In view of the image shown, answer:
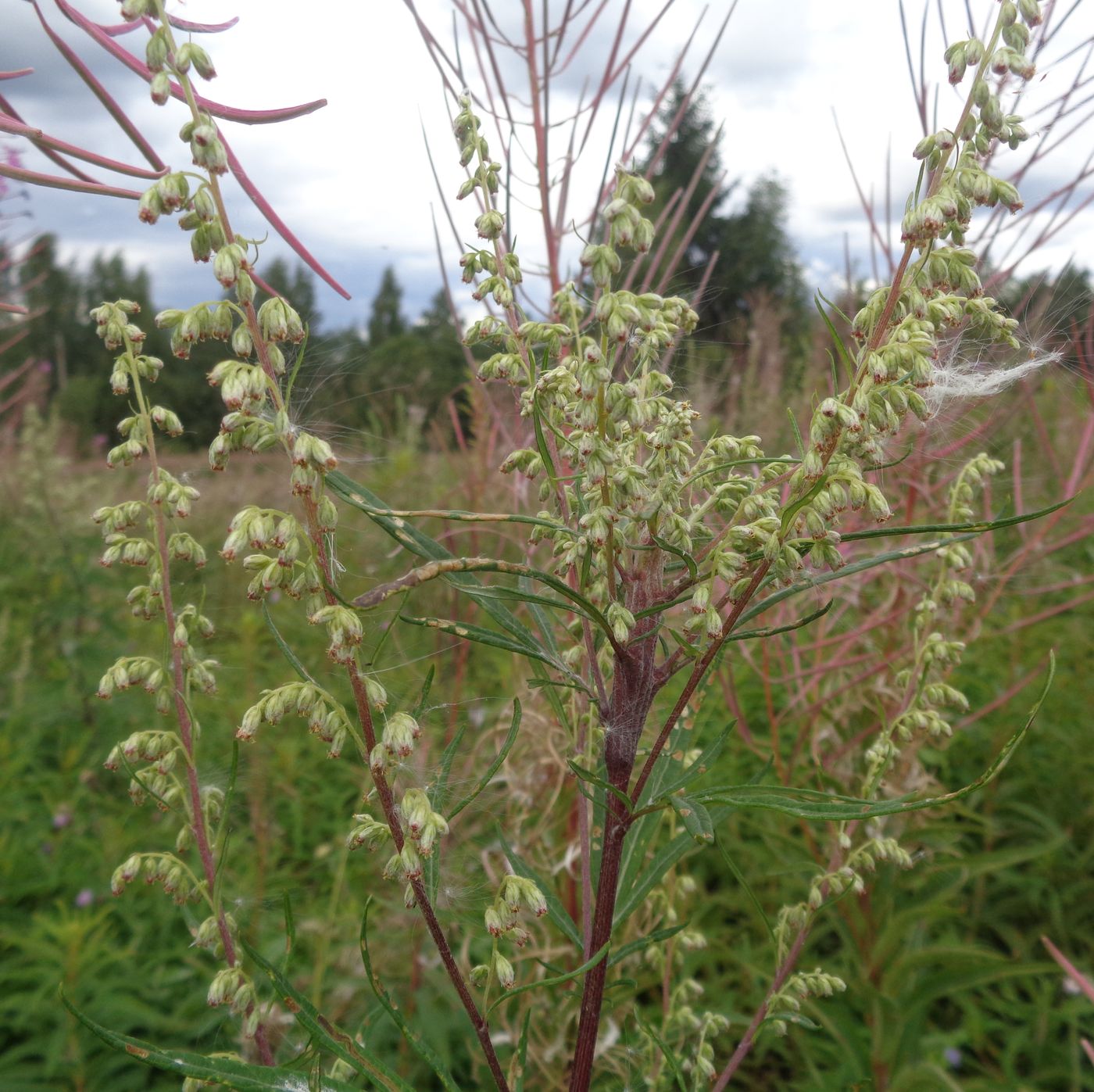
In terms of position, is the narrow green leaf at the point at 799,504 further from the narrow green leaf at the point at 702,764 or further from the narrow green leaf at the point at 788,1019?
the narrow green leaf at the point at 788,1019

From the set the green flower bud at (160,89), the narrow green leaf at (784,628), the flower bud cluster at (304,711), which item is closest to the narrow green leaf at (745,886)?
the narrow green leaf at (784,628)

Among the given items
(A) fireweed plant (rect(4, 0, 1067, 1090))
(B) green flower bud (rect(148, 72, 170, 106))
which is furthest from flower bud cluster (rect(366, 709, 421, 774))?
(B) green flower bud (rect(148, 72, 170, 106))

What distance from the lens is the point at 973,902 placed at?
295cm

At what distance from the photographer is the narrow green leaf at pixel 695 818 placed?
82cm

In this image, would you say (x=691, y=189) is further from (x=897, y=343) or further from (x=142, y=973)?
(x=142, y=973)

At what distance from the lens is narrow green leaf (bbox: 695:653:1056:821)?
738 millimetres

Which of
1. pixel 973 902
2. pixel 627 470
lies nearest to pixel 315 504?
pixel 627 470

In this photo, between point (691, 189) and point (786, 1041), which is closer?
point (691, 189)

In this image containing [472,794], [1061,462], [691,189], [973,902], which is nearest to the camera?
[472,794]

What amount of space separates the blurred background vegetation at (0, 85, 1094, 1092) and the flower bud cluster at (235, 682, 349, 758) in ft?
0.58

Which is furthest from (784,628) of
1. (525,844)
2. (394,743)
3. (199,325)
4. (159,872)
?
(525,844)

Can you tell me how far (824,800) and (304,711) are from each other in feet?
1.83

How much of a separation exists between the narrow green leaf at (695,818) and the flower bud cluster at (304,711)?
0.37m

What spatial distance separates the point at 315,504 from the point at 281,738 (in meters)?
3.28
